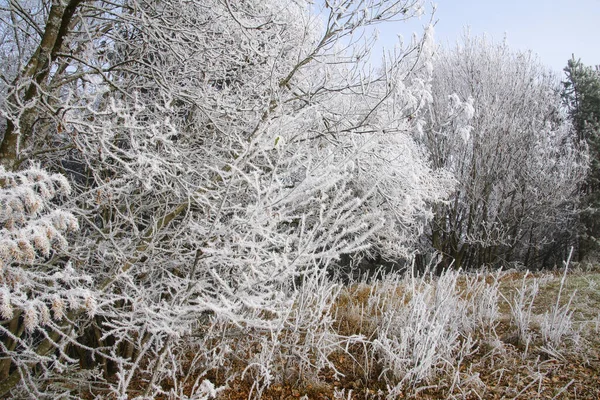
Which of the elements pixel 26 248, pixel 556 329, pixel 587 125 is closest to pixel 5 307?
pixel 26 248

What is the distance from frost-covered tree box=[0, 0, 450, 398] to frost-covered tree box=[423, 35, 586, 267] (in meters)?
7.58

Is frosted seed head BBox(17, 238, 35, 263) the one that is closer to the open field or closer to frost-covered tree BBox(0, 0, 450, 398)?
frost-covered tree BBox(0, 0, 450, 398)

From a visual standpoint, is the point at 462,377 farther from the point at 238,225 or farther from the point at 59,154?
the point at 59,154

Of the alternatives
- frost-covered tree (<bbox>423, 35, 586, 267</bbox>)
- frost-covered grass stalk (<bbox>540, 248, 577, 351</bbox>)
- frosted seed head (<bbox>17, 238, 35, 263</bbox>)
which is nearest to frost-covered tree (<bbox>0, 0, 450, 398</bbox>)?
frosted seed head (<bbox>17, 238, 35, 263</bbox>)

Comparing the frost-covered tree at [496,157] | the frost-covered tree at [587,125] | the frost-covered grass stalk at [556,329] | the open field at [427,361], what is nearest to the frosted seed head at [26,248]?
the open field at [427,361]

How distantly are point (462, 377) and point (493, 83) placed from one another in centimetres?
1103

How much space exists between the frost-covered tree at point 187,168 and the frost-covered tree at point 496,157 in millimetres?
7584

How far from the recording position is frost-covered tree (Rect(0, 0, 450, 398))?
2096 mm

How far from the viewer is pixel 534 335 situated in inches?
143

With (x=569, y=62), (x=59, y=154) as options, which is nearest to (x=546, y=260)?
(x=569, y=62)

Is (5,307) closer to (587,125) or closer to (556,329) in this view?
(556,329)

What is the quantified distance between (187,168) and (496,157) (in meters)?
11.0

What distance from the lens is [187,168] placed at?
332 cm

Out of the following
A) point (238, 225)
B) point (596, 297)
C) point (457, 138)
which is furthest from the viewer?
→ point (457, 138)
